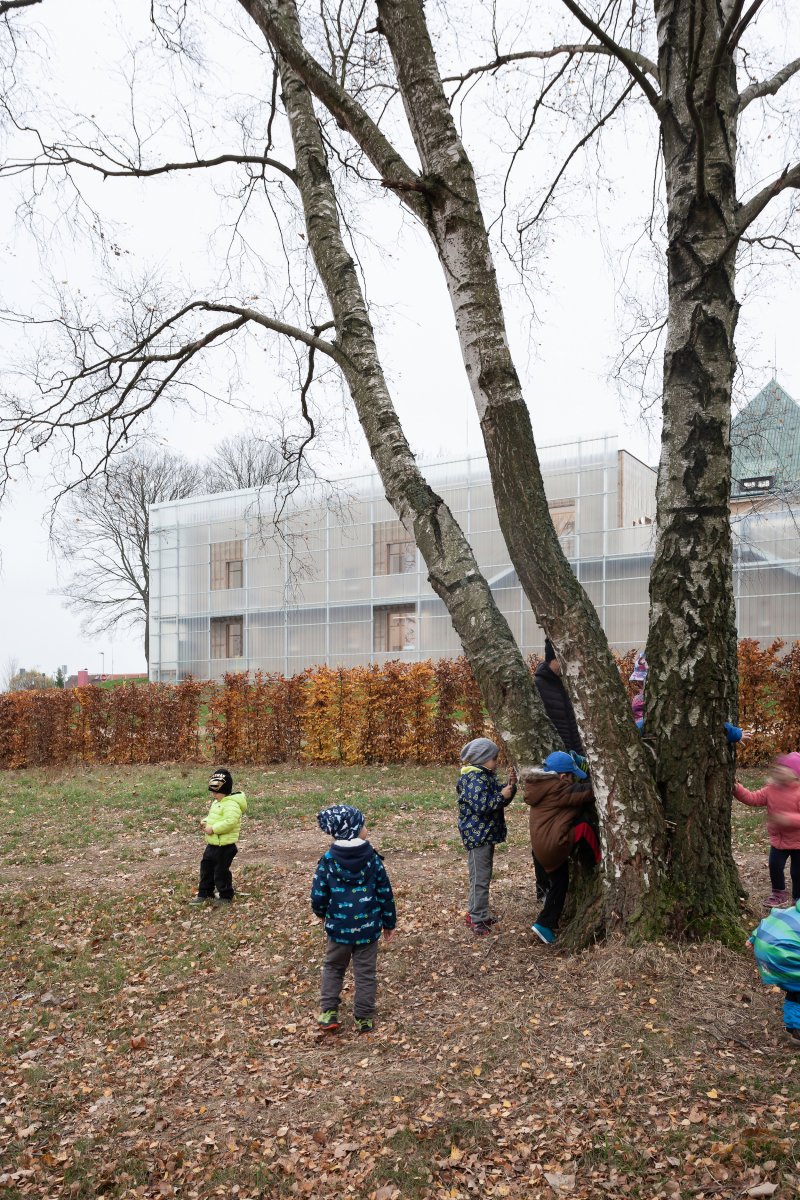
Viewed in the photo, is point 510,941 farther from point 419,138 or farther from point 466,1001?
point 419,138

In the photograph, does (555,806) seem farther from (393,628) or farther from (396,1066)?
(393,628)

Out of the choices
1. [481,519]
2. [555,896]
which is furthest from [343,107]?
[481,519]

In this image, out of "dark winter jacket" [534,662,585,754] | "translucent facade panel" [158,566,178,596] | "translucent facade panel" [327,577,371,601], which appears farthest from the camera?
"translucent facade panel" [158,566,178,596]

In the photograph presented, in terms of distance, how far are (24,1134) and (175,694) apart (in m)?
13.1

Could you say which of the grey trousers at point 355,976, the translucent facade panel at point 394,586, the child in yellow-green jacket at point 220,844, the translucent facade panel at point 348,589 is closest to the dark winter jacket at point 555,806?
the grey trousers at point 355,976

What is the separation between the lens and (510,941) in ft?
16.8

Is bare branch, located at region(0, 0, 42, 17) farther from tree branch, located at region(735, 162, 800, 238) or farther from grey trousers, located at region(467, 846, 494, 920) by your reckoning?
grey trousers, located at region(467, 846, 494, 920)

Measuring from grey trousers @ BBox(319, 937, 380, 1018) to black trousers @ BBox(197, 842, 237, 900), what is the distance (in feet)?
8.02

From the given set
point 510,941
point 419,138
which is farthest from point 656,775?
point 419,138

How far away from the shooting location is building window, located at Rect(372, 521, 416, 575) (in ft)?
94.0

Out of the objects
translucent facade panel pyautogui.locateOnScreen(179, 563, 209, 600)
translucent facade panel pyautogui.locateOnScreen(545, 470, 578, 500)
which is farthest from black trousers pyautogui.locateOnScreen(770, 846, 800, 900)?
translucent facade panel pyautogui.locateOnScreen(179, 563, 209, 600)

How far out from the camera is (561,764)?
4.55 meters

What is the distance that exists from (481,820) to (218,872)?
2.47 m

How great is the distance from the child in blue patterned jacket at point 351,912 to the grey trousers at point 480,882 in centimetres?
97
